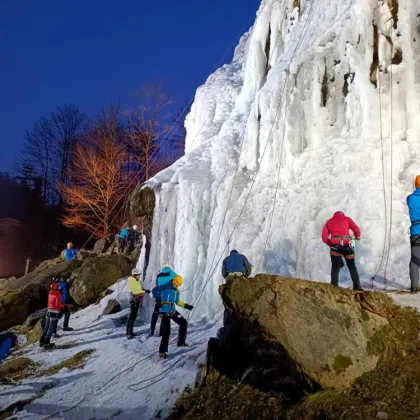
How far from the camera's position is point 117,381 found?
22.7 feet

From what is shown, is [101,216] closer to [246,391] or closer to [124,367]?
[124,367]

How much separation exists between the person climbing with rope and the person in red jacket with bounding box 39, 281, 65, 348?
3.78 meters

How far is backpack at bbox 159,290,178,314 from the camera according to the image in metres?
7.45

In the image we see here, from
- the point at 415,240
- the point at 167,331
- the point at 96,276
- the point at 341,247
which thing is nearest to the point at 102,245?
the point at 96,276

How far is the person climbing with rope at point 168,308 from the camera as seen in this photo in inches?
287

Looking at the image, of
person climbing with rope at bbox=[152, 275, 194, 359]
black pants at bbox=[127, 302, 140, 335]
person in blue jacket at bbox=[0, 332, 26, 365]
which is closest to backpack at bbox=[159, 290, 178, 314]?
person climbing with rope at bbox=[152, 275, 194, 359]

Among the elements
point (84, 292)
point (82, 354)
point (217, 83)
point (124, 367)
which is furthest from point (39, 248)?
point (124, 367)

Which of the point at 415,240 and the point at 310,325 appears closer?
the point at 310,325

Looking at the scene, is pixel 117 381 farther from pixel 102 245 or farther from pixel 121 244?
pixel 102 245

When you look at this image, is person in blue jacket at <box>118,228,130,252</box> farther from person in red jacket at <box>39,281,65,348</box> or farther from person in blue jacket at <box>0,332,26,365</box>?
person in blue jacket at <box>0,332,26,365</box>

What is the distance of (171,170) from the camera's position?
13.4 metres

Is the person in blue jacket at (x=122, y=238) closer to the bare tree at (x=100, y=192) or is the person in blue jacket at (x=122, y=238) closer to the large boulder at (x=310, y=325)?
the bare tree at (x=100, y=192)

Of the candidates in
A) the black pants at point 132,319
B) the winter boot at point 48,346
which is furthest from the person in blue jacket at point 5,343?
the winter boot at point 48,346

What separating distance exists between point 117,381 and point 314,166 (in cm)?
662
